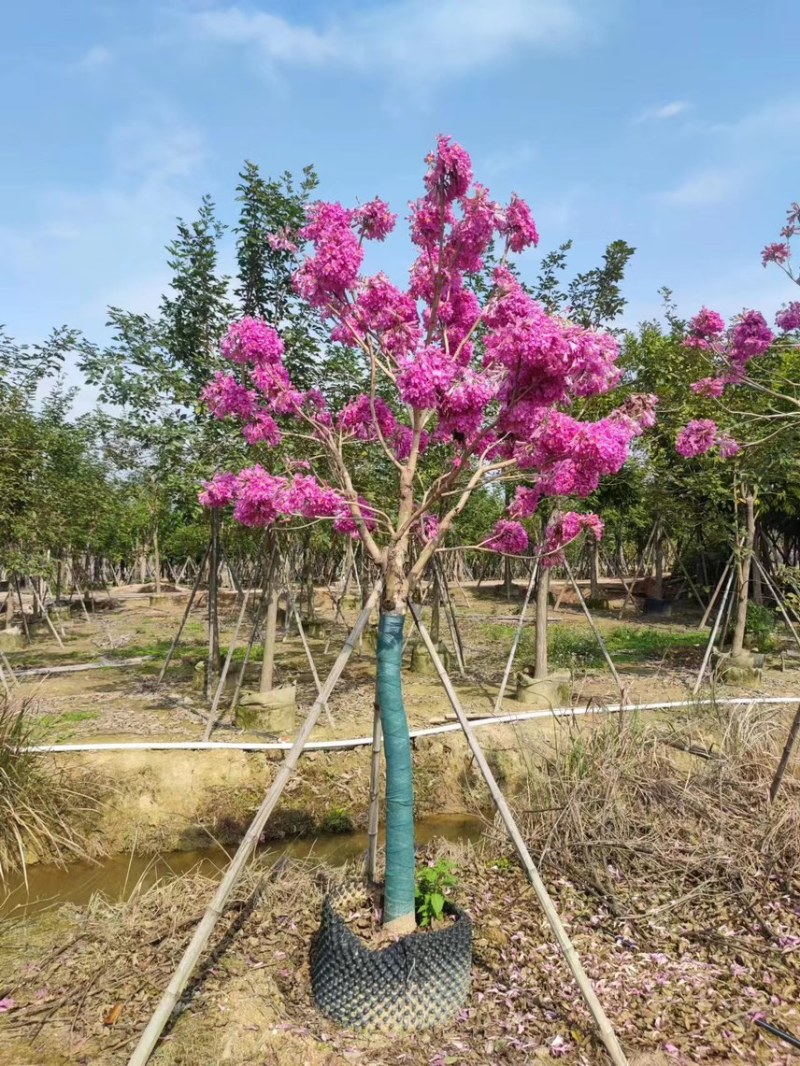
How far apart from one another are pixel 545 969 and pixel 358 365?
643cm

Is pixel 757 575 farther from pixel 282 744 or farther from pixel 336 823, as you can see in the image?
pixel 282 744

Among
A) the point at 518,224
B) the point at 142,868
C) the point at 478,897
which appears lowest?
the point at 142,868

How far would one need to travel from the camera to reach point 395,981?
131 inches

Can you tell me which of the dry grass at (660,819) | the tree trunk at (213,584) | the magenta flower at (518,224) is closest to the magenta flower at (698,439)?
the dry grass at (660,819)

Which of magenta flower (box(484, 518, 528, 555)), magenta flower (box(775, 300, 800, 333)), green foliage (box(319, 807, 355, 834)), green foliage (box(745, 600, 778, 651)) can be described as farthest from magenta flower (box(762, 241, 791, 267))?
green foliage (box(745, 600, 778, 651))

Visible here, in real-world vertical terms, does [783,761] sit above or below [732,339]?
below

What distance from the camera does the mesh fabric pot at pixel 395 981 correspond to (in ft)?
10.9

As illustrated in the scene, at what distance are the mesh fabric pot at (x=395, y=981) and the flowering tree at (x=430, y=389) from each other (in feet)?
1.07

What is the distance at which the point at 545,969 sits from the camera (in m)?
3.75

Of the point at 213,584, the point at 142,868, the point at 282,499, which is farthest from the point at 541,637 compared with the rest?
the point at 282,499

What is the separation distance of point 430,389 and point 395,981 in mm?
2887

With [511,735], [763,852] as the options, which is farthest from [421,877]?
[511,735]

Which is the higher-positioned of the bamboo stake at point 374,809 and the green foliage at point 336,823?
the bamboo stake at point 374,809

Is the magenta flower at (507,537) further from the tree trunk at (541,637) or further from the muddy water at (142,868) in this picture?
the tree trunk at (541,637)
